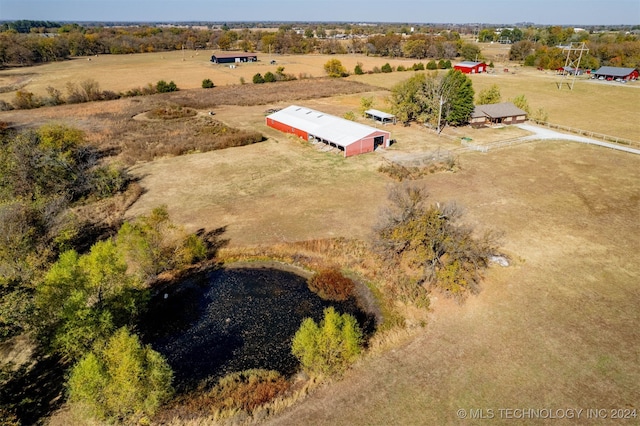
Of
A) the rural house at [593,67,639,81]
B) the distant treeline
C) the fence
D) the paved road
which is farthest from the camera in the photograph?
the distant treeline

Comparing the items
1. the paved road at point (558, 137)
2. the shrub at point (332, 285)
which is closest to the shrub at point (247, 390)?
the shrub at point (332, 285)

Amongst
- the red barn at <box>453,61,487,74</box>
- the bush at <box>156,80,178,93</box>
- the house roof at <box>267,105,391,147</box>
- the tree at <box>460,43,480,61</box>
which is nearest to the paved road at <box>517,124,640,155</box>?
the house roof at <box>267,105,391,147</box>

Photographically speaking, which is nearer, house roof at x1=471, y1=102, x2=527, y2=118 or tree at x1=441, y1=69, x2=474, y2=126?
tree at x1=441, y1=69, x2=474, y2=126

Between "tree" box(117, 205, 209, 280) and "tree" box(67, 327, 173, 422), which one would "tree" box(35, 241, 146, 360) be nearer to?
"tree" box(67, 327, 173, 422)

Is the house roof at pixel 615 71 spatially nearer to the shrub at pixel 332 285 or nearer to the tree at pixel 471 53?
the tree at pixel 471 53

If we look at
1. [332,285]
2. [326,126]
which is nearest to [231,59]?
[326,126]

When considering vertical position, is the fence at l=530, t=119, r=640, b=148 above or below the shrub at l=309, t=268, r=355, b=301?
above

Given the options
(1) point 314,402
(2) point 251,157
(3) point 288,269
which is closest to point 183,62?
(2) point 251,157
